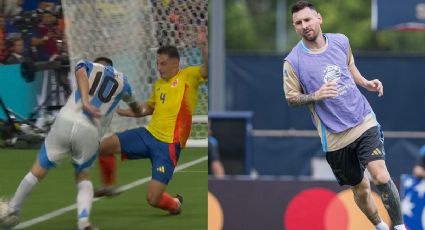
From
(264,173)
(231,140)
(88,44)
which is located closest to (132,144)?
(88,44)

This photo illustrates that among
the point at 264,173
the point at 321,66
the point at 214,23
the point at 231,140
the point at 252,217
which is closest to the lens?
the point at 321,66

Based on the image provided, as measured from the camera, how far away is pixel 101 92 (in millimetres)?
7680

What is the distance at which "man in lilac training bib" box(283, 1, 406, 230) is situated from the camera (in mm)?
8414

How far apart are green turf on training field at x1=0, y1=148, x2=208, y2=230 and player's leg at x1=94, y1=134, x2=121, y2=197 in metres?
0.05

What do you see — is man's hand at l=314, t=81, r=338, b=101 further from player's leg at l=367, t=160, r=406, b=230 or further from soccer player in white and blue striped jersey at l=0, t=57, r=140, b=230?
soccer player in white and blue striped jersey at l=0, t=57, r=140, b=230

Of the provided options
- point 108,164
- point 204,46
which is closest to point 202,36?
point 204,46

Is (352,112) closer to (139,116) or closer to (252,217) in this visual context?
(139,116)

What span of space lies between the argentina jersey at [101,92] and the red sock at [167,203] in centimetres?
59

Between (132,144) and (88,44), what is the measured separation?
680mm

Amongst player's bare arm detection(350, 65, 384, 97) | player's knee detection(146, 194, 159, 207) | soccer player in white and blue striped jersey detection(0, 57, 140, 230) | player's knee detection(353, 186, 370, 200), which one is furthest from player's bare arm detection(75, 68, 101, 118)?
player's knee detection(353, 186, 370, 200)

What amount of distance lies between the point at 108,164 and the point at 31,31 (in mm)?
963

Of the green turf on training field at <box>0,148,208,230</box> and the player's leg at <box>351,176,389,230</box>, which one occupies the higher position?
the green turf on training field at <box>0,148,208,230</box>

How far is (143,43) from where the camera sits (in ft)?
25.3


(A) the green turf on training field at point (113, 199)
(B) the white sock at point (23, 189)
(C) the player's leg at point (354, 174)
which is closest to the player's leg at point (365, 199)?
(C) the player's leg at point (354, 174)
